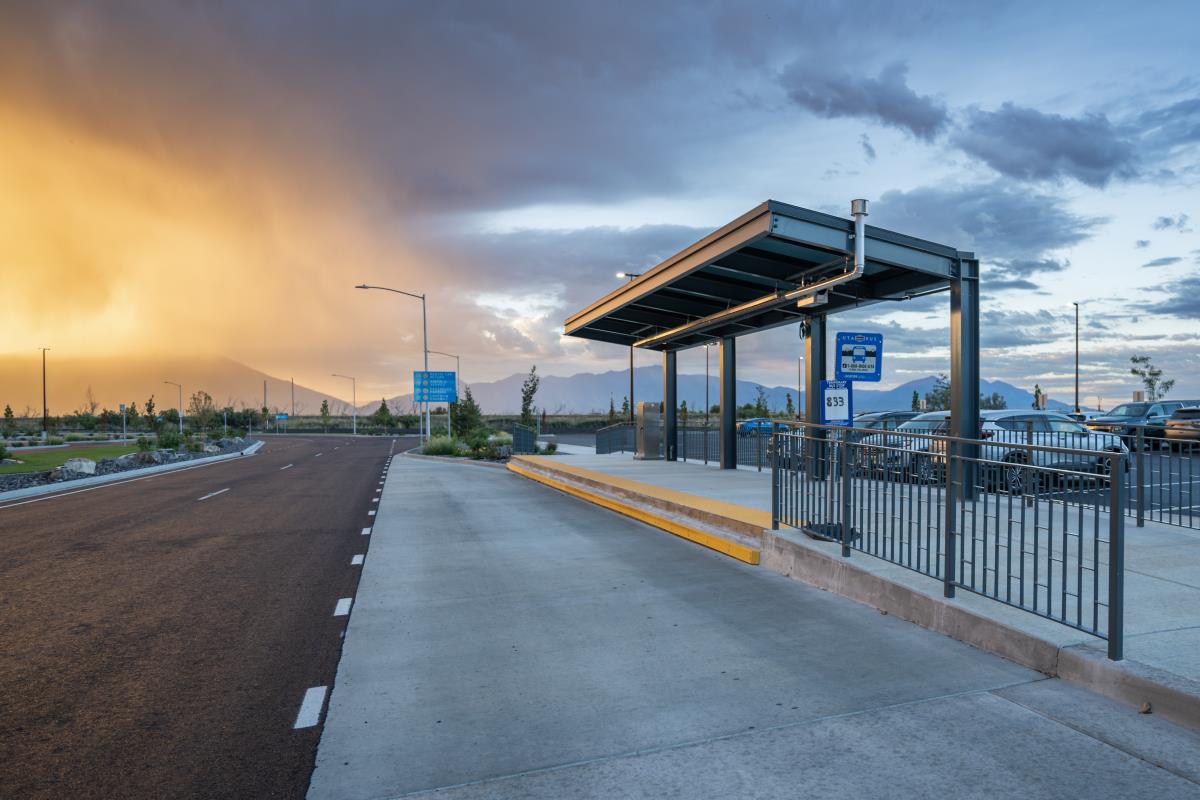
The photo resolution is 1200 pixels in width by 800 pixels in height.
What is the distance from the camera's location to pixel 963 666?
5273mm

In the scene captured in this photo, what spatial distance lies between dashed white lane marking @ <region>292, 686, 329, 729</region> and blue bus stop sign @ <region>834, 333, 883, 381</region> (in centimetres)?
1012

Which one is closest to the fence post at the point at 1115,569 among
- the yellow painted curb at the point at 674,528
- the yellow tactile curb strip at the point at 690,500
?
the yellow painted curb at the point at 674,528

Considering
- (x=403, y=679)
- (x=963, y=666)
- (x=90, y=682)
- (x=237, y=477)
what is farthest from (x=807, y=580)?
(x=237, y=477)

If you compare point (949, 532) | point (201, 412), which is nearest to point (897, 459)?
point (949, 532)

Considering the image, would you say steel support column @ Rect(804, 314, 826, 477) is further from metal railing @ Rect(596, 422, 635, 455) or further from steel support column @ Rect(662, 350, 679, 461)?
metal railing @ Rect(596, 422, 635, 455)

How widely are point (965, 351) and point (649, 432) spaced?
42.8 feet

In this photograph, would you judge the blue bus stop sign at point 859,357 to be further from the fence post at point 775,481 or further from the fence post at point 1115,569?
the fence post at point 1115,569

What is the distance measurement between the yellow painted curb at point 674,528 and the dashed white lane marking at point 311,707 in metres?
5.45

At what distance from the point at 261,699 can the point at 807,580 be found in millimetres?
5326

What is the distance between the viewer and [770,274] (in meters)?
14.7

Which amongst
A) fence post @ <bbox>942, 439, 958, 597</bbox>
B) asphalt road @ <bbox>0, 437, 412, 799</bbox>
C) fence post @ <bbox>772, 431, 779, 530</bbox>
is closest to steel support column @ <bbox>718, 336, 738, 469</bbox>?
asphalt road @ <bbox>0, 437, 412, 799</bbox>

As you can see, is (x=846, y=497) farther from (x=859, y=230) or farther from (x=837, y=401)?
(x=859, y=230)

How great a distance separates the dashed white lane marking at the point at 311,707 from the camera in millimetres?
4551

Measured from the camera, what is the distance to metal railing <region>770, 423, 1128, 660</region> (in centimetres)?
528
